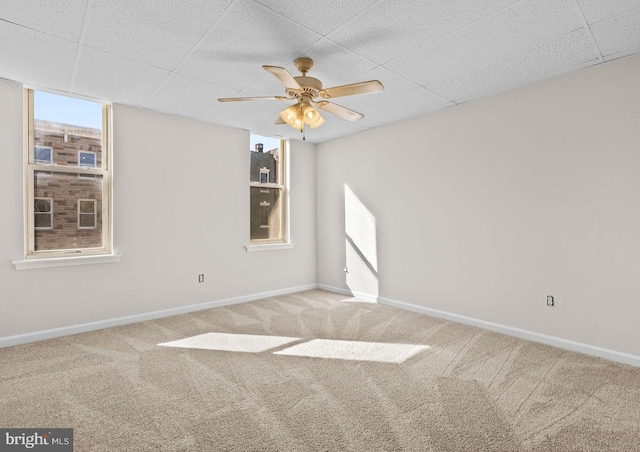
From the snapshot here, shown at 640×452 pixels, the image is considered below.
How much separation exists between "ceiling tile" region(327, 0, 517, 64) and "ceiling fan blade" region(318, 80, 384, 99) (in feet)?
1.19

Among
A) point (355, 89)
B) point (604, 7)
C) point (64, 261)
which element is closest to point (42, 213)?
point (64, 261)

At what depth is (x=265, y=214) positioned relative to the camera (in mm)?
5312

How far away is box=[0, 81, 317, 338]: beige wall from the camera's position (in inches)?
127

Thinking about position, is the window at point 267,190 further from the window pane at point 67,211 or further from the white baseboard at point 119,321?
the window pane at point 67,211

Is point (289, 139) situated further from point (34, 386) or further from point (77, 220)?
point (34, 386)

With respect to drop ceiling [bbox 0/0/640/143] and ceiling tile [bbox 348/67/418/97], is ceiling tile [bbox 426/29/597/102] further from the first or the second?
ceiling tile [bbox 348/67/418/97]

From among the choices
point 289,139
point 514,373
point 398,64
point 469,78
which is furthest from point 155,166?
point 514,373

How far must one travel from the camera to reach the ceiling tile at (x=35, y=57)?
94.9 inches

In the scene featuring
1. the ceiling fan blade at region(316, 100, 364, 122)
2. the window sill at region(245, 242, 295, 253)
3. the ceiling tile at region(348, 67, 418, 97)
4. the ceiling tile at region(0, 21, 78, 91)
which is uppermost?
the ceiling tile at region(348, 67, 418, 97)

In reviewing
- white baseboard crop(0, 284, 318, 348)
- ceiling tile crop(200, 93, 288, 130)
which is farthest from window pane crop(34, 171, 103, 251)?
ceiling tile crop(200, 93, 288, 130)

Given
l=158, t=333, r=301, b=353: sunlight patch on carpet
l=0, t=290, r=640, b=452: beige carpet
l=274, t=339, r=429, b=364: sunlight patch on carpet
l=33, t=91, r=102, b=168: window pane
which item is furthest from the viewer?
l=33, t=91, r=102, b=168: window pane

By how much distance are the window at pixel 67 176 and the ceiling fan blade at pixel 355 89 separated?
2.85 meters

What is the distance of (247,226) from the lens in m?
4.96

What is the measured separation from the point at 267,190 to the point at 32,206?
2.91 m
